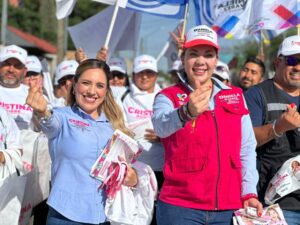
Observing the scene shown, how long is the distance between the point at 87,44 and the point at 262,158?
3.73 metres

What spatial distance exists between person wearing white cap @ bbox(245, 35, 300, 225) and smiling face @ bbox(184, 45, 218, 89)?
2.18ft

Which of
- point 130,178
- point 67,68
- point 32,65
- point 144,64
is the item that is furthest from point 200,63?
point 32,65

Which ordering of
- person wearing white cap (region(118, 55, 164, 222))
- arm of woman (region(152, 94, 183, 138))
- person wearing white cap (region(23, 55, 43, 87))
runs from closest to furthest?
arm of woman (region(152, 94, 183, 138)) → person wearing white cap (region(118, 55, 164, 222)) → person wearing white cap (region(23, 55, 43, 87))

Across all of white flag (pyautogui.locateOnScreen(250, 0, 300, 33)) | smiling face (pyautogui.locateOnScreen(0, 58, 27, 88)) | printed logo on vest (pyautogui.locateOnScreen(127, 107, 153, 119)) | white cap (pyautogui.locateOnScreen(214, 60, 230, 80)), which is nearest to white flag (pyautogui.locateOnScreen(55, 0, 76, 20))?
smiling face (pyautogui.locateOnScreen(0, 58, 27, 88))

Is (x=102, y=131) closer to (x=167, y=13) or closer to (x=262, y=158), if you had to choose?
(x=262, y=158)

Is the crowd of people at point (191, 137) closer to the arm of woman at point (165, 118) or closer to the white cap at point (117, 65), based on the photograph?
the arm of woman at point (165, 118)

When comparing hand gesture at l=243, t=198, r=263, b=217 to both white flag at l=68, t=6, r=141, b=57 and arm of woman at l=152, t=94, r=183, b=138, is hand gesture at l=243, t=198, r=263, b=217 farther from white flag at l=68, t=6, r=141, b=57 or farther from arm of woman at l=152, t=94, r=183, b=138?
white flag at l=68, t=6, r=141, b=57

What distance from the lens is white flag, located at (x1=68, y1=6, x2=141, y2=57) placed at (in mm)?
7250

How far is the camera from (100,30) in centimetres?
726

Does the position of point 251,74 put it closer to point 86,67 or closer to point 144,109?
point 144,109

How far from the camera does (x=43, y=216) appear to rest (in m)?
5.79

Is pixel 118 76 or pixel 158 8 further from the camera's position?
pixel 118 76

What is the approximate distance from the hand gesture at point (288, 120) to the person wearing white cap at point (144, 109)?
158 cm

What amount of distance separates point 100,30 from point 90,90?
11.2 ft
